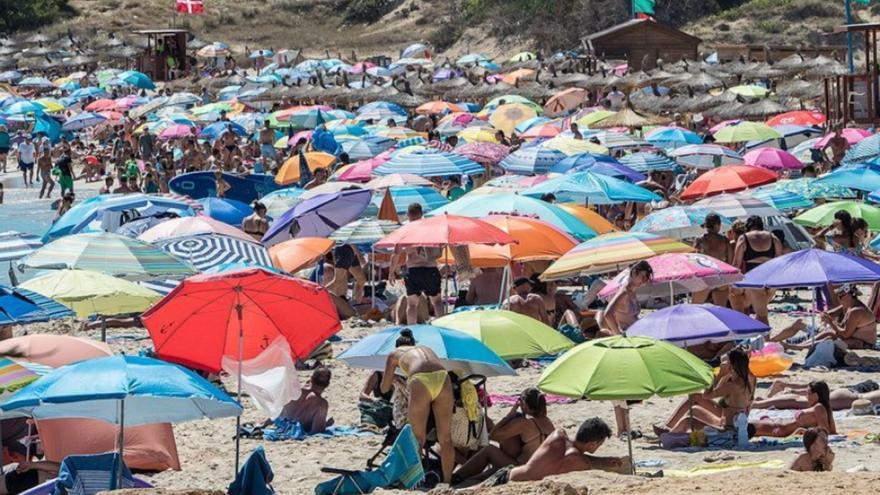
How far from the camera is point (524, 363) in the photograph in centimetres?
1297

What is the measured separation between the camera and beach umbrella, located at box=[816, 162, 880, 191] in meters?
17.2

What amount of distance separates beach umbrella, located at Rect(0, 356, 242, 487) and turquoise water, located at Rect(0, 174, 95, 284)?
19212 mm

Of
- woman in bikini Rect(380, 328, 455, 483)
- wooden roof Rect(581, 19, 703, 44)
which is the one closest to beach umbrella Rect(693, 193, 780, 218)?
woman in bikini Rect(380, 328, 455, 483)

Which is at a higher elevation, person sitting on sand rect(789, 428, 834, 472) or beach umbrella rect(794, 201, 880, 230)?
person sitting on sand rect(789, 428, 834, 472)

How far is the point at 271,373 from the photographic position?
1004 cm

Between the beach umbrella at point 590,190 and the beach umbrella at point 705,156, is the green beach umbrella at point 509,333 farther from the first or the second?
the beach umbrella at point 705,156

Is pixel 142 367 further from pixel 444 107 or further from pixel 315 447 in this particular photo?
pixel 444 107

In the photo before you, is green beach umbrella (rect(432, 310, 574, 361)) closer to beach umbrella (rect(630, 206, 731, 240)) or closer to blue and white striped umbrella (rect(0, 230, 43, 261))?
beach umbrella (rect(630, 206, 731, 240))

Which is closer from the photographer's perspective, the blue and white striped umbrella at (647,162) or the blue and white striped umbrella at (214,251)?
the blue and white striped umbrella at (214,251)

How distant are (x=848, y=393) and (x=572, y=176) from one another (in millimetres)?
6908

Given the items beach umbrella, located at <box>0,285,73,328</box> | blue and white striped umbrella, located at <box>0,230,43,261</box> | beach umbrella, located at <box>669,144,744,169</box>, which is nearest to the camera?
beach umbrella, located at <box>0,285,73,328</box>

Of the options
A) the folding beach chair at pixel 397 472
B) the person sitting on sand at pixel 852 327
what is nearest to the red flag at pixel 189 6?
the person sitting on sand at pixel 852 327

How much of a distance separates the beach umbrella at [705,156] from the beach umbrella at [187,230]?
815 centimetres

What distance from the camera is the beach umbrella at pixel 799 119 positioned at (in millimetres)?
25812
